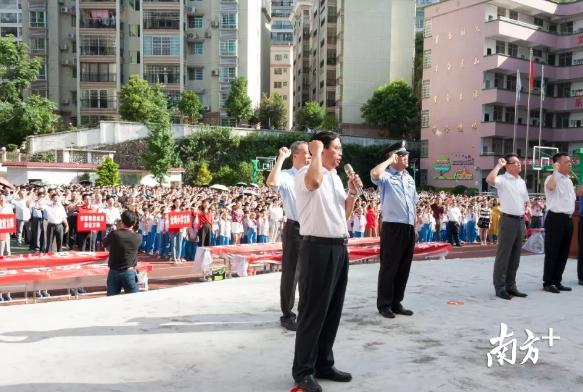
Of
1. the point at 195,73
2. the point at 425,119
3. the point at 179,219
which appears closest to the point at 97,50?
the point at 195,73

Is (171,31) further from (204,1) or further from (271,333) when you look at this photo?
(271,333)

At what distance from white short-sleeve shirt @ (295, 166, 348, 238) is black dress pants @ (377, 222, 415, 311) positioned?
205cm

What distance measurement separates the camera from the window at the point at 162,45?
193 ft

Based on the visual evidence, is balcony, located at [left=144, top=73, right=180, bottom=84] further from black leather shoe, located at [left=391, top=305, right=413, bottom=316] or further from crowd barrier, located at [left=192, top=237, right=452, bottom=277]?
black leather shoe, located at [left=391, top=305, right=413, bottom=316]

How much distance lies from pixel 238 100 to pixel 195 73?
8.98 m

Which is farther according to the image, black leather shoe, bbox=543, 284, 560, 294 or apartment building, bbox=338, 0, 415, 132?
apartment building, bbox=338, 0, 415, 132

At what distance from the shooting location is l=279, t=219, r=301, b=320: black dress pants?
5625 millimetres

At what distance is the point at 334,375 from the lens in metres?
4.09

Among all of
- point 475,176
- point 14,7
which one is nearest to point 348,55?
point 475,176

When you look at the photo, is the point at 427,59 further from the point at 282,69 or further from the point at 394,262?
the point at 394,262

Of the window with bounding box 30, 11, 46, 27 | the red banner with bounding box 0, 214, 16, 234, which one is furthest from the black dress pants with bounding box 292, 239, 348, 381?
the window with bounding box 30, 11, 46, 27

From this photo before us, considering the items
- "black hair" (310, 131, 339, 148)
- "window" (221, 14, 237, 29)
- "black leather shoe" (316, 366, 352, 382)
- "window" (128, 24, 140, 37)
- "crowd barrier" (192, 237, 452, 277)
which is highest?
"window" (221, 14, 237, 29)

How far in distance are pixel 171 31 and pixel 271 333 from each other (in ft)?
191

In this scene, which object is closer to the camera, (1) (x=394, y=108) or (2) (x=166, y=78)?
(1) (x=394, y=108)
